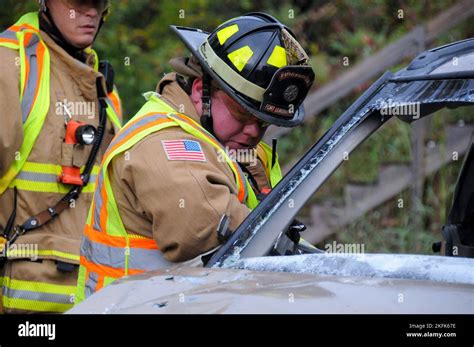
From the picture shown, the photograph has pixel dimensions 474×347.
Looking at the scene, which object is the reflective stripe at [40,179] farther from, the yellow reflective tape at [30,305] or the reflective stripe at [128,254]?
the reflective stripe at [128,254]

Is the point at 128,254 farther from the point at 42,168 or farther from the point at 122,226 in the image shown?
the point at 42,168

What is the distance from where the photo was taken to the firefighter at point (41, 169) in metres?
4.78

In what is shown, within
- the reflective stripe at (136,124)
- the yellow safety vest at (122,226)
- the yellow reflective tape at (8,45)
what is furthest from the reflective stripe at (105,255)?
the yellow reflective tape at (8,45)

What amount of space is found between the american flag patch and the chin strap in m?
0.24

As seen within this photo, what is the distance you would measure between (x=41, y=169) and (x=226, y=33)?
4.93ft

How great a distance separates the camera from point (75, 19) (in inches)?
203

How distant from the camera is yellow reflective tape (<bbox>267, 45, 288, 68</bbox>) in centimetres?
371

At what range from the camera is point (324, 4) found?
11.1 m

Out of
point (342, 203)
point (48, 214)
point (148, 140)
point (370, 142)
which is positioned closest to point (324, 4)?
point (370, 142)

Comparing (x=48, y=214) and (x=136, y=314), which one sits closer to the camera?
(x=136, y=314)

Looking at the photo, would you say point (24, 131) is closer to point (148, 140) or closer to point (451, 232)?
point (148, 140)

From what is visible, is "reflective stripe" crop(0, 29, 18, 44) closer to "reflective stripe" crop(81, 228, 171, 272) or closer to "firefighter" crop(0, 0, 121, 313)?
"firefighter" crop(0, 0, 121, 313)

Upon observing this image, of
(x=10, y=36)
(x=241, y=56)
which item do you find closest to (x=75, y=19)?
(x=10, y=36)
